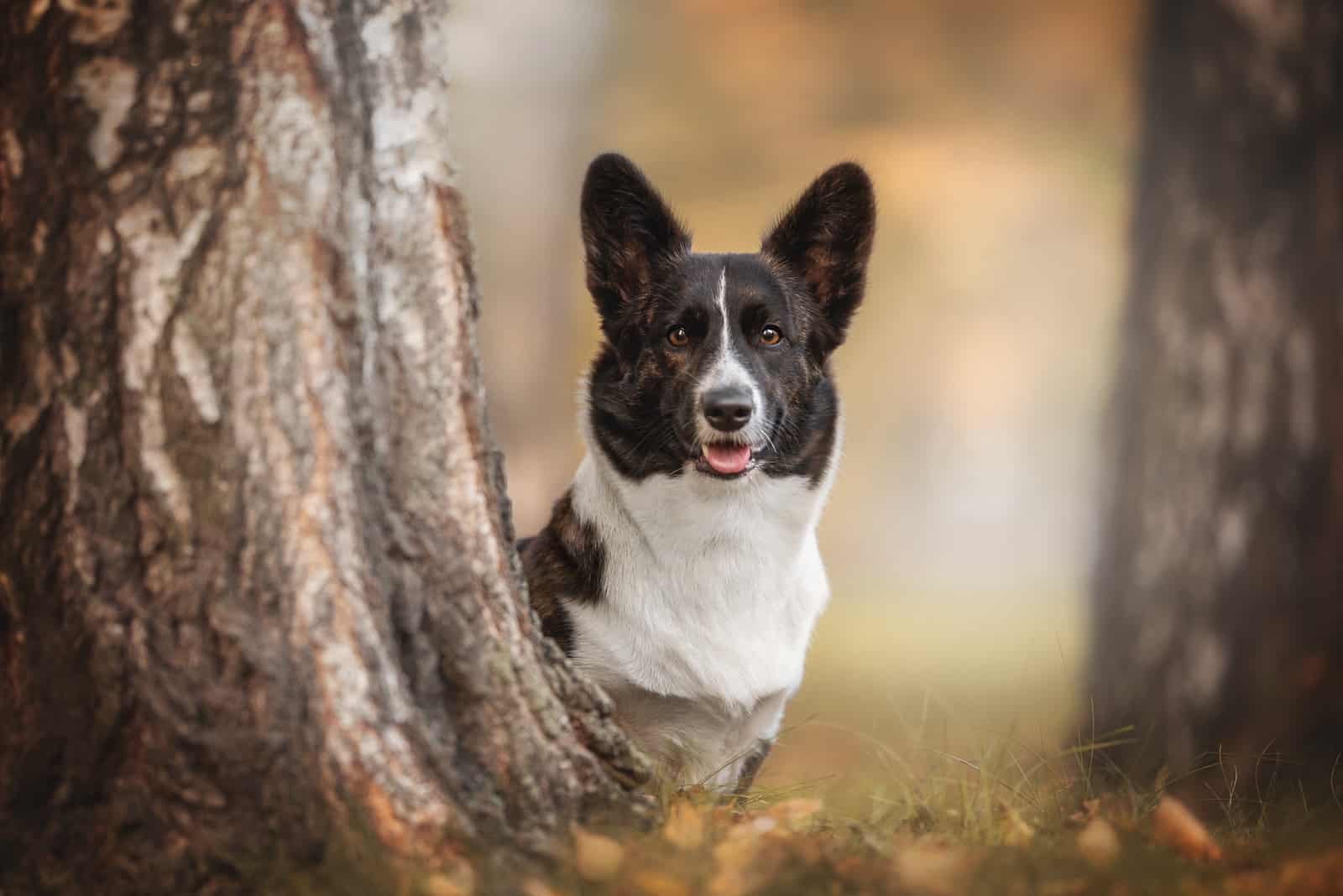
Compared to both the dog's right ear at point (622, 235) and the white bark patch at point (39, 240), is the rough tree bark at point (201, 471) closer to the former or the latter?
the white bark patch at point (39, 240)

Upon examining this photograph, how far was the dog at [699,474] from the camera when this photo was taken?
3318 millimetres

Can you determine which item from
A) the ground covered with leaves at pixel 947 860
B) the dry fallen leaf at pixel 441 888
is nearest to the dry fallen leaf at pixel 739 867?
the ground covered with leaves at pixel 947 860

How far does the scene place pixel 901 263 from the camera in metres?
15.4

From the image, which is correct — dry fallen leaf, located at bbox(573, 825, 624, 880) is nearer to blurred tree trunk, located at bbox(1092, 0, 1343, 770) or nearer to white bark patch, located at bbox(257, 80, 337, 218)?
white bark patch, located at bbox(257, 80, 337, 218)

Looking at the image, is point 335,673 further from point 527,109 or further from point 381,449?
point 527,109

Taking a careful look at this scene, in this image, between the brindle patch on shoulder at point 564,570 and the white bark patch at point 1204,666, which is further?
the white bark patch at point 1204,666

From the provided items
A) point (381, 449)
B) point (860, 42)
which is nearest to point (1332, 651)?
point (381, 449)

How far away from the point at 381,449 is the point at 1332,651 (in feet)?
11.1

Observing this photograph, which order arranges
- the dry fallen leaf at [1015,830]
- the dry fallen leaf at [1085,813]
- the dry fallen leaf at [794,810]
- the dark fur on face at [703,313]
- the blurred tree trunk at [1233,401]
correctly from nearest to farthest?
the dry fallen leaf at [1015,830]
the dry fallen leaf at [794,810]
the dry fallen leaf at [1085,813]
the dark fur on face at [703,313]
the blurred tree trunk at [1233,401]

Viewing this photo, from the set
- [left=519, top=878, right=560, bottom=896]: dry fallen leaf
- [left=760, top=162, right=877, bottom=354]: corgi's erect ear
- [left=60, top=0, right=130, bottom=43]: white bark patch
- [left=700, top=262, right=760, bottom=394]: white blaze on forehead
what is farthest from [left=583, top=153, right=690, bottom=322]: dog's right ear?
[left=519, top=878, right=560, bottom=896]: dry fallen leaf

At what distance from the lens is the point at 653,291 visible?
149 inches

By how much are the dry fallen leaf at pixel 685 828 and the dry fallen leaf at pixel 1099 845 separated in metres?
0.71

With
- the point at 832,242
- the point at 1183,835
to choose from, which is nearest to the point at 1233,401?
the point at 832,242

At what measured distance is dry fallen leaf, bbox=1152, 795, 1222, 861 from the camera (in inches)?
90.0
